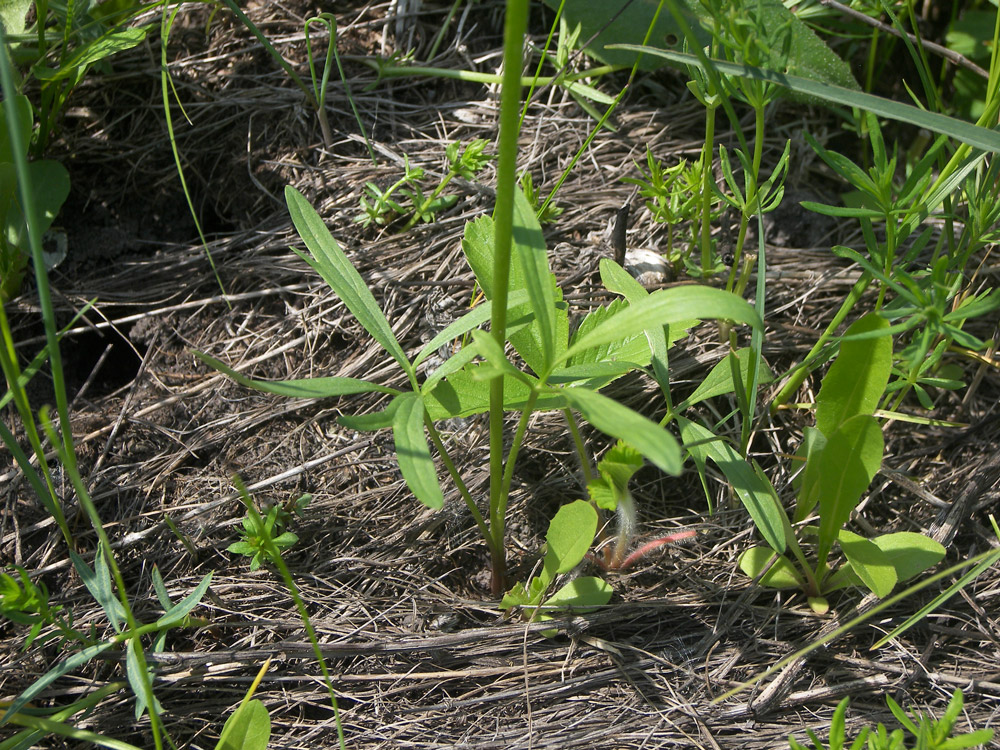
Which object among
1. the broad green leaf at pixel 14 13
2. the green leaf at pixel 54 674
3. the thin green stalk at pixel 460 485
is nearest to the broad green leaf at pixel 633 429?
the thin green stalk at pixel 460 485

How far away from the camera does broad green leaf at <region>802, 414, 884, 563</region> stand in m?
1.36

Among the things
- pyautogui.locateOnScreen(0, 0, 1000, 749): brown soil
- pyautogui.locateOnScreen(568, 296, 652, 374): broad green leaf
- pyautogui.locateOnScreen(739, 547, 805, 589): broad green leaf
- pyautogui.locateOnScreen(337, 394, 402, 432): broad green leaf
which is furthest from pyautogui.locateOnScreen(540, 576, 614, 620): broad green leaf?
pyautogui.locateOnScreen(337, 394, 402, 432): broad green leaf

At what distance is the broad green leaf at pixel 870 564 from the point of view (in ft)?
4.36

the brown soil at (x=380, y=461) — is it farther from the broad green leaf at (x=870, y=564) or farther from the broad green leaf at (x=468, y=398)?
the broad green leaf at (x=468, y=398)

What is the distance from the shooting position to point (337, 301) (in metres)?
1.89

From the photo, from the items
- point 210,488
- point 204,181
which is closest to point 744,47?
point 210,488

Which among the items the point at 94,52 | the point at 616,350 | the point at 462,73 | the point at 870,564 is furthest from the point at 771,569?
the point at 94,52

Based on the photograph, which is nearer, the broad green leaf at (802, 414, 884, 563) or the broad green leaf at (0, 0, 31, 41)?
the broad green leaf at (802, 414, 884, 563)

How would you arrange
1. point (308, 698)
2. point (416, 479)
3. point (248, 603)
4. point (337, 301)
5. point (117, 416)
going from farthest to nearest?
point (337, 301), point (117, 416), point (248, 603), point (308, 698), point (416, 479)

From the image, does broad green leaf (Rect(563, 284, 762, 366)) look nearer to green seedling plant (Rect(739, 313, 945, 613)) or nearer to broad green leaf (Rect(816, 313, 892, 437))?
green seedling plant (Rect(739, 313, 945, 613))

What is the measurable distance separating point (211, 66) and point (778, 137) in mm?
1627

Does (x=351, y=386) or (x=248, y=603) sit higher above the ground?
(x=351, y=386)

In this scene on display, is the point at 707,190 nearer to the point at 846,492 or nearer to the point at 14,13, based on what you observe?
the point at 846,492

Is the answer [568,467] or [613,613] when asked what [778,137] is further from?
[613,613]
